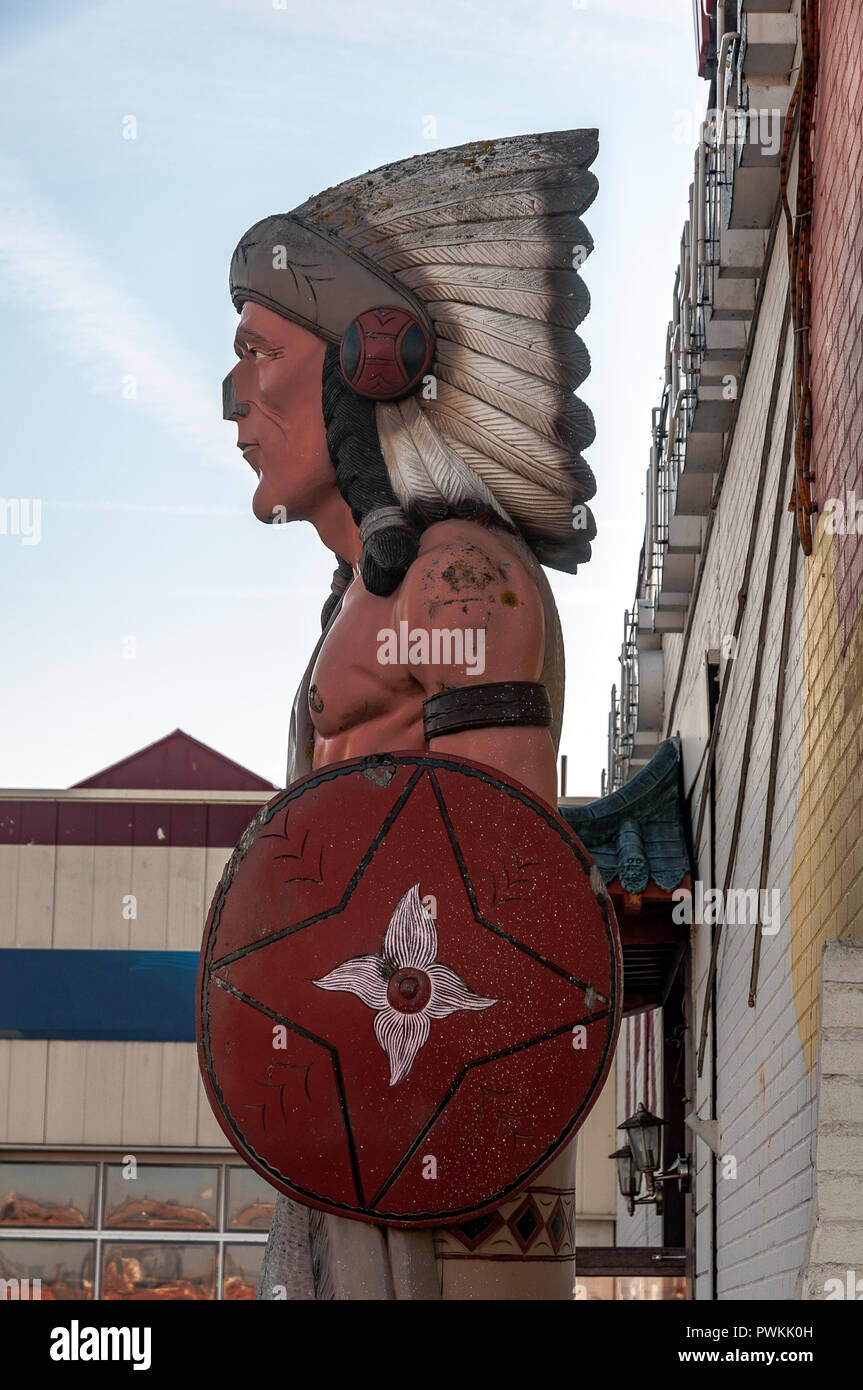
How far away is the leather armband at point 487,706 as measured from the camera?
4.66 metres

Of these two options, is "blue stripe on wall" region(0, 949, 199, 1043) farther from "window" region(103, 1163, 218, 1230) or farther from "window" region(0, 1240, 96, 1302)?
"window" region(0, 1240, 96, 1302)

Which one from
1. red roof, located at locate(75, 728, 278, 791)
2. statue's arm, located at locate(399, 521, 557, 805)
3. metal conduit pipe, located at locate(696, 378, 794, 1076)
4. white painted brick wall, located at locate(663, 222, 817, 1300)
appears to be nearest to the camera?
statue's arm, located at locate(399, 521, 557, 805)

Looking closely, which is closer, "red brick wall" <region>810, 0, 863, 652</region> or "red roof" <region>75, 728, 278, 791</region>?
"red brick wall" <region>810, 0, 863, 652</region>

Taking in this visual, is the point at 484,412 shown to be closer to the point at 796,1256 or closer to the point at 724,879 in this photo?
the point at 796,1256

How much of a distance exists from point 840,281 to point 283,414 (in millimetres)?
1720

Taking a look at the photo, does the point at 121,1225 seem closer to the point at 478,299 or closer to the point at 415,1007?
the point at 478,299

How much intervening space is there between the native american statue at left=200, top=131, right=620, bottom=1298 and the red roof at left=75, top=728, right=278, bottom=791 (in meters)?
16.3

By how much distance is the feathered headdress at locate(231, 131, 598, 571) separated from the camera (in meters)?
5.09

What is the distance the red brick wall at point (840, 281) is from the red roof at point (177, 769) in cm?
1579

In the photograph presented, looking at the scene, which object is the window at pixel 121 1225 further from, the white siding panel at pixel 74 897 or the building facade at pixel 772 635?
the building facade at pixel 772 635

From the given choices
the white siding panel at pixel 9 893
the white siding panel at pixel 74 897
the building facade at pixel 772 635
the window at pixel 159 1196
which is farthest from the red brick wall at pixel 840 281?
the window at pixel 159 1196

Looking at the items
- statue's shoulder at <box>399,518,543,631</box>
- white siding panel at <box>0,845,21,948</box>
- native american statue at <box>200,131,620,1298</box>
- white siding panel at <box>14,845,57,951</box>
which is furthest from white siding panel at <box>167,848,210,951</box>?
statue's shoulder at <box>399,518,543,631</box>
